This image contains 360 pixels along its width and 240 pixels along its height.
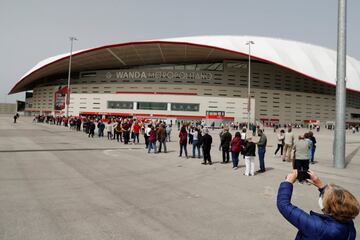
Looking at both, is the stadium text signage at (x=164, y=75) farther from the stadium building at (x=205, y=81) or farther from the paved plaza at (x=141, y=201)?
the paved plaza at (x=141, y=201)

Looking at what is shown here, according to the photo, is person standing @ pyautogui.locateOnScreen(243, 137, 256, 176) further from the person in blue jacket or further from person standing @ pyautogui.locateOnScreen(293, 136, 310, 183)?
the person in blue jacket

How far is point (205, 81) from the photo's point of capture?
57906 mm

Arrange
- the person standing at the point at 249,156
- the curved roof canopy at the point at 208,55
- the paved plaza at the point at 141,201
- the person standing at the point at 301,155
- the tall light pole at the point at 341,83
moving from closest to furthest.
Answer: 1. the paved plaza at the point at 141,201
2. the person standing at the point at 301,155
3. the person standing at the point at 249,156
4. the tall light pole at the point at 341,83
5. the curved roof canopy at the point at 208,55

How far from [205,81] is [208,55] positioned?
18.7ft

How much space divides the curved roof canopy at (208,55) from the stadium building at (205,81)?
198 mm

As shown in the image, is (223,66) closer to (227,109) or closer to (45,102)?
(227,109)

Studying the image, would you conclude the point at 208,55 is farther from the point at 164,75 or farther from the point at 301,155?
the point at 301,155

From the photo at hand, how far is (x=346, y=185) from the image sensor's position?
7.27 meters

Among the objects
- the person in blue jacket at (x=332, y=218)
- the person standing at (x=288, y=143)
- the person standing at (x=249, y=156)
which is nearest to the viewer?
the person in blue jacket at (x=332, y=218)

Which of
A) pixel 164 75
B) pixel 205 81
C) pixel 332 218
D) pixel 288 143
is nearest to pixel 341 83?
pixel 288 143

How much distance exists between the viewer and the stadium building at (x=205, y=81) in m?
54.2

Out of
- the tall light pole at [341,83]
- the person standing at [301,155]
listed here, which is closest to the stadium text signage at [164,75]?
the tall light pole at [341,83]

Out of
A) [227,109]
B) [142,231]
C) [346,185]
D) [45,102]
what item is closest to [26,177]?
[142,231]

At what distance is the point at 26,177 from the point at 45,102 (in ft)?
232
